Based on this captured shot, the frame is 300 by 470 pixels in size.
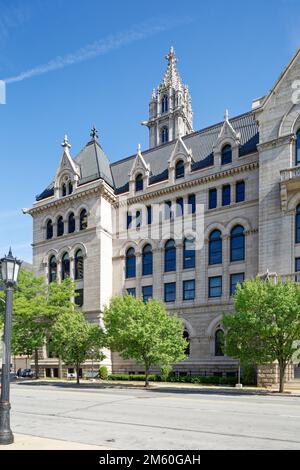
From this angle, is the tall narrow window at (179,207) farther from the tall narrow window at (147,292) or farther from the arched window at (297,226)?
the arched window at (297,226)

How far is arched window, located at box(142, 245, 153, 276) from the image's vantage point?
4516 centimetres

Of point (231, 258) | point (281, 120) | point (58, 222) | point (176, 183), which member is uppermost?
point (281, 120)

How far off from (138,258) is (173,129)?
4192cm

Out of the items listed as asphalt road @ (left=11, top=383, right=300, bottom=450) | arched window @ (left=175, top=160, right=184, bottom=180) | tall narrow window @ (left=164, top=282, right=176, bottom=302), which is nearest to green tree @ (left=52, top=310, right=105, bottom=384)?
tall narrow window @ (left=164, top=282, right=176, bottom=302)

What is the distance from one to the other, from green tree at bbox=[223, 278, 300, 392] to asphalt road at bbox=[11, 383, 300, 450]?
9.01 metres

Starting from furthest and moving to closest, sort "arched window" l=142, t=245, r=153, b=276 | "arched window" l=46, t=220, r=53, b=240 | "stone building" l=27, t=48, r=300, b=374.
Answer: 1. "arched window" l=46, t=220, r=53, b=240
2. "arched window" l=142, t=245, r=153, b=276
3. "stone building" l=27, t=48, r=300, b=374

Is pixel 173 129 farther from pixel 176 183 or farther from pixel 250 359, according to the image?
pixel 250 359

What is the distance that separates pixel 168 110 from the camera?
82688 mm

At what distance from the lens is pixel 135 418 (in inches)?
598

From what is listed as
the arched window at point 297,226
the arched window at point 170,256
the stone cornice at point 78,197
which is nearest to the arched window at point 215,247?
the arched window at point 170,256

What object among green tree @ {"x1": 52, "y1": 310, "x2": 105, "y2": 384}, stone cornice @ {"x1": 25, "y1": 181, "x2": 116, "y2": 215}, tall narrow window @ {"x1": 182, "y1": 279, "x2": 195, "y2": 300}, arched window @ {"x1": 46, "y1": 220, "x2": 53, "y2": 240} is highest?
stone cornice @ {"x1": 25, "y1": 181, "x2": 116, "y2": 215}

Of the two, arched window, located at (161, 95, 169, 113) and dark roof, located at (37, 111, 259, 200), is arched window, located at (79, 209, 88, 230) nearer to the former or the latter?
dark roof, located at (37, 111, 259, 200)

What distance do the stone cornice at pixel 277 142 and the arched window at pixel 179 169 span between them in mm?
9030
